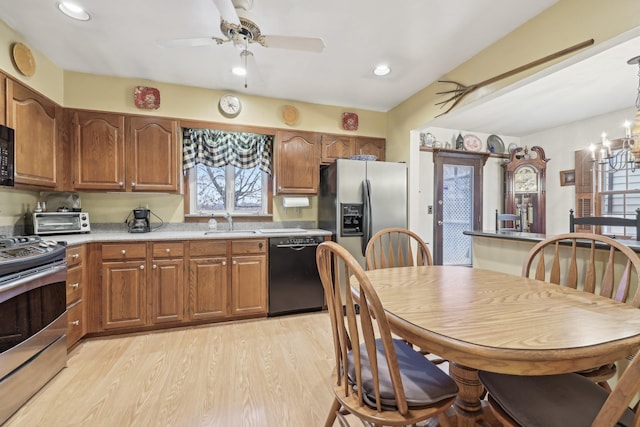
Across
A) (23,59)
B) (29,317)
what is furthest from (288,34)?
(29,317)

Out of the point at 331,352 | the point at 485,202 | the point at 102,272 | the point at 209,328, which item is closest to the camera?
the point at 331,352

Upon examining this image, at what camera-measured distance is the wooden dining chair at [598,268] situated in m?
1.25

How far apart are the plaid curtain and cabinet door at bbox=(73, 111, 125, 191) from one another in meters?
0.60

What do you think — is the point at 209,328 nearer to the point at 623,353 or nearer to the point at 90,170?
the point at 90,170

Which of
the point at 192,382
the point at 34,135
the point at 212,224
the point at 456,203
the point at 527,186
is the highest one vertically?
the point at 34,135

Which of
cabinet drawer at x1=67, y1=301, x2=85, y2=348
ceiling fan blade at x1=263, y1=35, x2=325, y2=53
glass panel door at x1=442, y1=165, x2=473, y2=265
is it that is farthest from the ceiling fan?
glass panel door at x1=442, y1=165, x2=473, y2=265

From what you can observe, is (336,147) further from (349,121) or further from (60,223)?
(60,223)

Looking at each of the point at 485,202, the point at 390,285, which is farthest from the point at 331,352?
the point at 485,202

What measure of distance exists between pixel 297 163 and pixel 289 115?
595 millimetres

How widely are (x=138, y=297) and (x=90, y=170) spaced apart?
4.38ft

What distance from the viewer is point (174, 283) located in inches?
103

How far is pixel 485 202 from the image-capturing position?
4629 millimetres

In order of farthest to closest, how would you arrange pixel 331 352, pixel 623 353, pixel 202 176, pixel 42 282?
pixel 202 176, pixel 331 352, pixel 42 282, pixel 623 353

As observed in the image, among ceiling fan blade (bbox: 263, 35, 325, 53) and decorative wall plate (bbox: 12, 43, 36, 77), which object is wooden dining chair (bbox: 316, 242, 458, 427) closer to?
ceiling fan blade (bbox: 263, 35, 325, 53)
